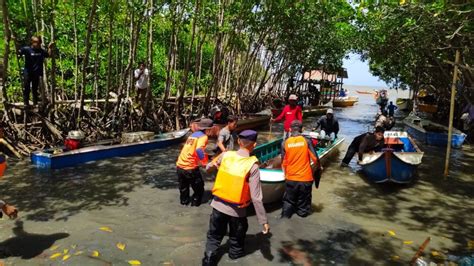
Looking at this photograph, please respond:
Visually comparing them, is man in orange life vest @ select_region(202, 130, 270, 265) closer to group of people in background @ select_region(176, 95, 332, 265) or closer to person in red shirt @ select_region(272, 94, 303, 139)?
group of people in background @ select_region(176, 95, 332, 265)

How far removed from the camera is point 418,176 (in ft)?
39.7

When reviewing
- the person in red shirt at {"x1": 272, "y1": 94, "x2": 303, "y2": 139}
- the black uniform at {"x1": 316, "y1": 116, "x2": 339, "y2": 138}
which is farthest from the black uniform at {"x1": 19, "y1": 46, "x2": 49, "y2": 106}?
the black uniform at {"x1": 316, "y1": 116, "x2": 339, "y2": 138}

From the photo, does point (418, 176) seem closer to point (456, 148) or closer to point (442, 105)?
point (456, 148)

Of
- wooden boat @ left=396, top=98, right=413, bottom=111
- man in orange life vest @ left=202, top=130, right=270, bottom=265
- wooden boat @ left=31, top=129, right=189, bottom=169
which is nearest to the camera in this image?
man in orange life vest @ left=202, top=130, right=270, bottom=265

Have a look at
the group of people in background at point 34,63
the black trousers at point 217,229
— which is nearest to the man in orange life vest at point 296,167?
the black trousers at point 217,229

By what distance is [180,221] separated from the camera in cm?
735

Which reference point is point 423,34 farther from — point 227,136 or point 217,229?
point 217,229

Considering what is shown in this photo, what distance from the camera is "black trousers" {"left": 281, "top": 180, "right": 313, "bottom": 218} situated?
7.38m

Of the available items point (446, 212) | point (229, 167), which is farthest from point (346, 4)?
point (229, 167)

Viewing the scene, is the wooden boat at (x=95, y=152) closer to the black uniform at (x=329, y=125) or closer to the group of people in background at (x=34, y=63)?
the group of people in background at (x=34, y=63)

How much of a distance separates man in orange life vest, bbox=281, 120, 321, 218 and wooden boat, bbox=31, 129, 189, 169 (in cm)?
639

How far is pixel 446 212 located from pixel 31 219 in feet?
27.7

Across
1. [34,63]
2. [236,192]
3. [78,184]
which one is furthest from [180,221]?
[34,63]

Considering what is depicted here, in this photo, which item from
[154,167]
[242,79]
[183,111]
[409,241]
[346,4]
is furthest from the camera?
[242,79]
